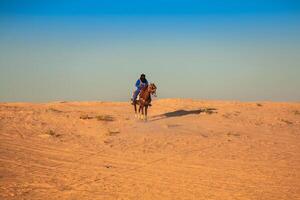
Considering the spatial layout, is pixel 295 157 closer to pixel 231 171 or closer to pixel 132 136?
pixel 231 171

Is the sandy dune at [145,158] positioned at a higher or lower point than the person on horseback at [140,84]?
lower

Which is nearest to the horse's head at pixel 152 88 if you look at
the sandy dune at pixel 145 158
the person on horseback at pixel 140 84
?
the person on horseback at pixel 140 84

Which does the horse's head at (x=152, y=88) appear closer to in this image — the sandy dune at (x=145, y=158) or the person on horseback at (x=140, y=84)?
the person on horseback at (x=140, y=84)

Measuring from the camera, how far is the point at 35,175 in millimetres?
11078

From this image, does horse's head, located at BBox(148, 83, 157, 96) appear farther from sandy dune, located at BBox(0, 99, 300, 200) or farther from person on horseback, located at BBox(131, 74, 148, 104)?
sandy dune, located at BBox(0, 99, 300, 200)

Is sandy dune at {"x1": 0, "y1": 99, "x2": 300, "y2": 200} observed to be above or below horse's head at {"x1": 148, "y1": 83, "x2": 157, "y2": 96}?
below

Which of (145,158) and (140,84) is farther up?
(140,84)

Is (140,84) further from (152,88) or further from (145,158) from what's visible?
(145,158)

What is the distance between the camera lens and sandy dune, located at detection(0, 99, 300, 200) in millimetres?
10094

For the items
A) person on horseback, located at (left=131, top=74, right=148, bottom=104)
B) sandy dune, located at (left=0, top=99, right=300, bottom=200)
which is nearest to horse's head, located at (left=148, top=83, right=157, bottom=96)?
person on horseback, located at (left=131, top=74, right=148, bottom=104)

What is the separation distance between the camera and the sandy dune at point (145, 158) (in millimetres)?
10094

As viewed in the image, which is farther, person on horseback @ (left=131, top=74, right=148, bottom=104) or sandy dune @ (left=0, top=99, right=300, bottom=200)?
person on horseback @ (left=131, top=74, right=148, bottom=104)

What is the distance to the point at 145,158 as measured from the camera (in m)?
14.0

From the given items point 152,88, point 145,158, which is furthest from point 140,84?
point 145,158
